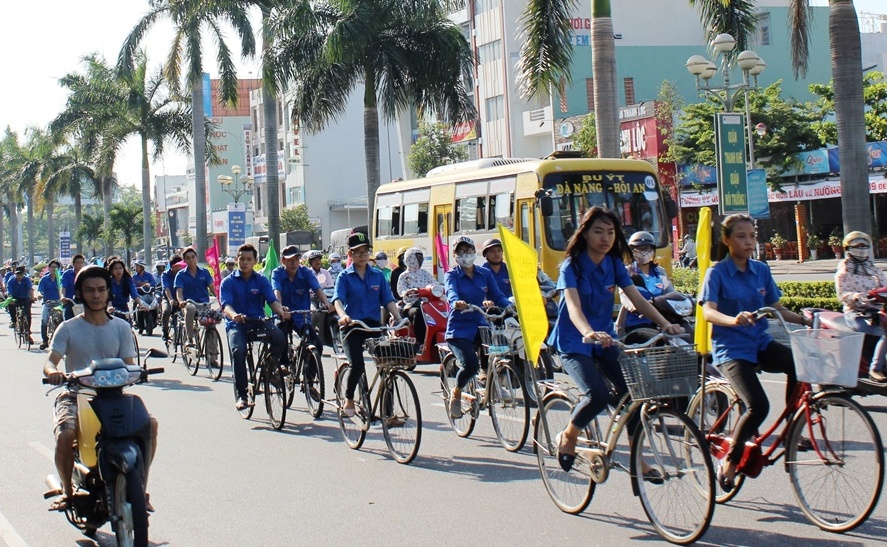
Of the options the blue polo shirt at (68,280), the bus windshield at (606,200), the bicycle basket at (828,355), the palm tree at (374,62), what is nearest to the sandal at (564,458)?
the bicycle basket at (828,355)

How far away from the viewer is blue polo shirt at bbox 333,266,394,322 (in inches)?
384

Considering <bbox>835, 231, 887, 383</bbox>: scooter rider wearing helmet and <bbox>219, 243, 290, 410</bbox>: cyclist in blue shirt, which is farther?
<bbox>219, 243, 290, 410</bbox>: cyclist in blue shirt

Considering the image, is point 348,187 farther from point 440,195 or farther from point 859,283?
point 859,283

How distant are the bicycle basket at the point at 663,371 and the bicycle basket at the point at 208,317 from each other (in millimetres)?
10514

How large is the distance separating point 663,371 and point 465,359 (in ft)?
12.0

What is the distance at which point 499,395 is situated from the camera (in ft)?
29.8

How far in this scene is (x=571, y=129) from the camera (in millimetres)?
52969

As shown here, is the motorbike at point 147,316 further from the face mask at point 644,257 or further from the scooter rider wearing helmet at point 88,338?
the scooter rider wearing helmet at point 88,338

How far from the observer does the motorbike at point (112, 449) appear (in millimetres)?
5719

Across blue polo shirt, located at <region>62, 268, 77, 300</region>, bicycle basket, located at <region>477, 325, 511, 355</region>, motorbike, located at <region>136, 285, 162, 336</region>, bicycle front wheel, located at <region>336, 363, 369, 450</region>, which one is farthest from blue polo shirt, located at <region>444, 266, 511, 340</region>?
motorbike, located at <region>136, 285, 162, 336</region>

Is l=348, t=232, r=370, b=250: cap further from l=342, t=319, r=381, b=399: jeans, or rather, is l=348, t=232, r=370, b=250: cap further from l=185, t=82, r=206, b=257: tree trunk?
l=185, t=82, r=206, b=257: tree trunk

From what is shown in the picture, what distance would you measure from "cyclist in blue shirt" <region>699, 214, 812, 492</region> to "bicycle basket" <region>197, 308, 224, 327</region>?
33.5 ft

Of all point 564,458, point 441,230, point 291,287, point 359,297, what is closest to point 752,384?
point 564,458

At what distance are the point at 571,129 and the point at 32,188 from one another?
40.6 m
